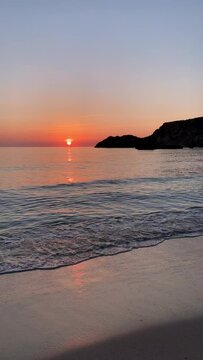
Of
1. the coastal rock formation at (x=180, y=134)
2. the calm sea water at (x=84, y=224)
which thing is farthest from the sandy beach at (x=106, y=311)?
the coastal rock formation at (x=180, y=134)

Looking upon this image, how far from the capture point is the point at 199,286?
5.82 meters

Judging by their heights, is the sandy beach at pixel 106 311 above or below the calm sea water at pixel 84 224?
above

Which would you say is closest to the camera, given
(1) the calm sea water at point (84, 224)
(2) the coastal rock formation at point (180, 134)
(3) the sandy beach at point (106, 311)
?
(3) the sandy beach at point (106, 311)

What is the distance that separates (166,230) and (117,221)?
1963 millimetres

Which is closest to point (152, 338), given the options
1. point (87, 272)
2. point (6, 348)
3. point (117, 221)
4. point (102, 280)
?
point (6, 348)

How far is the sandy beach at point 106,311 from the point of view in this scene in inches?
154

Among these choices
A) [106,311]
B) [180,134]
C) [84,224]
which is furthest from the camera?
[180,134]

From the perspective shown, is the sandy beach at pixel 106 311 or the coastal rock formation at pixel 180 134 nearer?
the sandy beach at pixel 106 311

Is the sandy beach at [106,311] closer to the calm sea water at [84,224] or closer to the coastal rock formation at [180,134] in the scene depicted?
the calm sea water at [84,224]

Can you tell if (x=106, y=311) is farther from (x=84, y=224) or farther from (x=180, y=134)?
(x=180, y=134)

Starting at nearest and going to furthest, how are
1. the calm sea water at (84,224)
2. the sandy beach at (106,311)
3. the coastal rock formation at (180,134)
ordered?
the sandy beach at (106,311) → the calm sea water at (84,224) → the coastal rock formation at (180,134)

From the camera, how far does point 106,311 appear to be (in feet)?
16.0

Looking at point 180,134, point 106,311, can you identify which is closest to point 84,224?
point 106,311

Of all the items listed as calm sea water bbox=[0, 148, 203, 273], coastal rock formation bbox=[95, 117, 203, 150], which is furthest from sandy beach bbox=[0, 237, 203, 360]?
coastal rock formation bbox=[95, 117, 203, 150]
